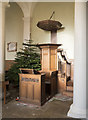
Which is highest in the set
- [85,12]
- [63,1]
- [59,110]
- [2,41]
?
[63,1]

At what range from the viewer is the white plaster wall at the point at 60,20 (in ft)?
17.1

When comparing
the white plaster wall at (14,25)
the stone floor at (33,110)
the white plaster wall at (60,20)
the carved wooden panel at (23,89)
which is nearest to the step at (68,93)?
the stone floor at (33,110)

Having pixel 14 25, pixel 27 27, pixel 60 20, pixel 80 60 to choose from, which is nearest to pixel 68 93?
pixel 80 60

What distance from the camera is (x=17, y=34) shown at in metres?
6.63

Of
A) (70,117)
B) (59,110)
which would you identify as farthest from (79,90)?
(59,110)

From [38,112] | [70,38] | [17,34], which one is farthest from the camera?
[17,34]

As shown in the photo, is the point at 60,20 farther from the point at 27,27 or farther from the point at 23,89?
the point at 23,89

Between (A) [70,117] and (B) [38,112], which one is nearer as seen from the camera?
(A) [70,117]

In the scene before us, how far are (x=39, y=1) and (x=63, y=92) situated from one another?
4866 millimetres

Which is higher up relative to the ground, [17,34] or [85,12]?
[17,34]

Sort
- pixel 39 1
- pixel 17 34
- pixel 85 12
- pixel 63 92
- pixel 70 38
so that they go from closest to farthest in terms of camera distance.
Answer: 1. pixel 85 12
2. pixel 63 92
3. pixel 70 38
4. pixel 39 1
5. pixel 17 34

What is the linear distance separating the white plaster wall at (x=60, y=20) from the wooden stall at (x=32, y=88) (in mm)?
2695

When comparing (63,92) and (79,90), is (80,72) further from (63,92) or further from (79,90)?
(63,92)

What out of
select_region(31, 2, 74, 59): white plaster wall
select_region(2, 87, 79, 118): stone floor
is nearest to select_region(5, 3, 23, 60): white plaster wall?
select_region(31, 2, 74, 59): white plaster wall
